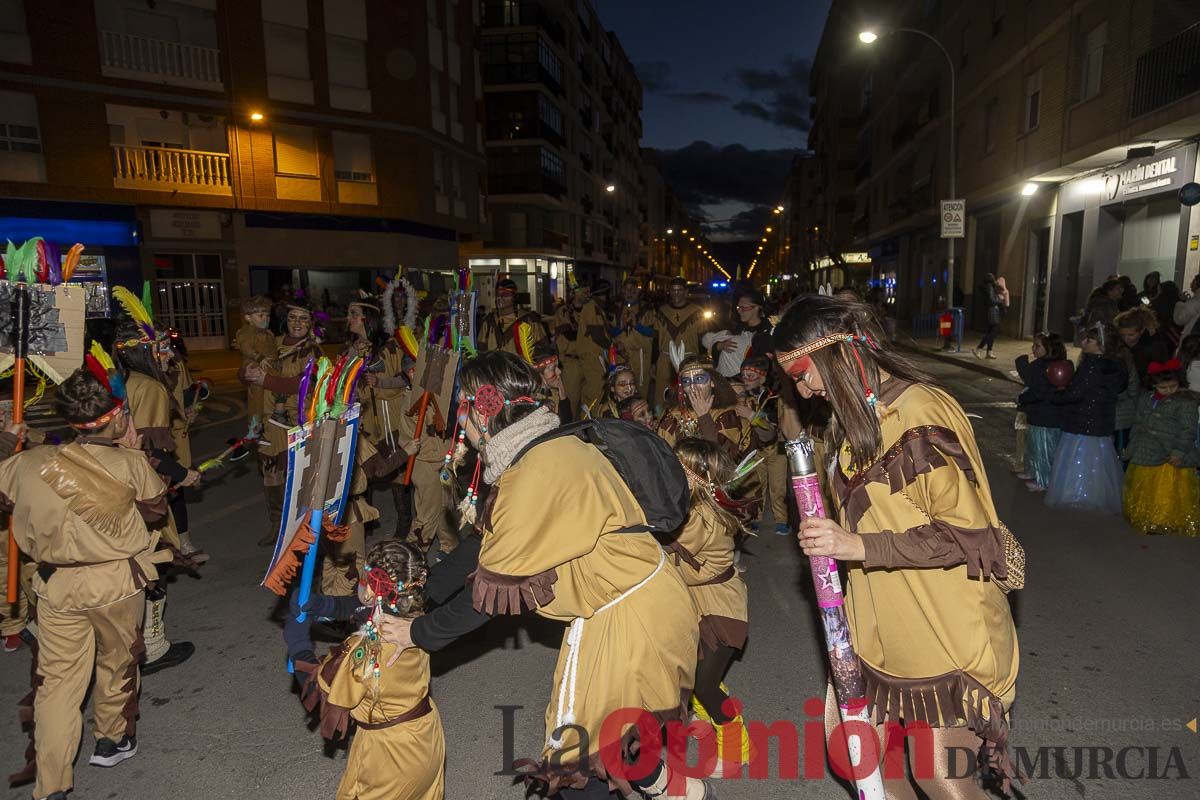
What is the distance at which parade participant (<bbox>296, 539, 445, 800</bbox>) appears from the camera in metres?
2.57

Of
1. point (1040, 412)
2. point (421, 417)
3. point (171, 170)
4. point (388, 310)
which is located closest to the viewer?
point (421, 417)

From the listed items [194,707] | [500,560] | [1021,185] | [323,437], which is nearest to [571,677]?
[500,560]

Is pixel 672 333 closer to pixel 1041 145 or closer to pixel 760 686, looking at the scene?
pixel 760 686

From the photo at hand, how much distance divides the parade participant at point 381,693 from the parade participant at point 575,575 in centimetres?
50

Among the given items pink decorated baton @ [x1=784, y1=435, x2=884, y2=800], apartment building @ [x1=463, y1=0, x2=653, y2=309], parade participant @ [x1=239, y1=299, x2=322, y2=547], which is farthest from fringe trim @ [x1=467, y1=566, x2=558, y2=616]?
apartment building @ [x1=463, y1=0, x2=653, y2=309]

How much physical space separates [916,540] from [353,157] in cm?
2644

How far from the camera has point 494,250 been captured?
3991 centimetres

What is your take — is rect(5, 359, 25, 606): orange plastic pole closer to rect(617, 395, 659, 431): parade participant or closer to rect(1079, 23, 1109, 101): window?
rect(617, 395, 659, 431): parade participant

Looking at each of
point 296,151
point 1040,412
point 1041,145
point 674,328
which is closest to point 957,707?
point 1040,412

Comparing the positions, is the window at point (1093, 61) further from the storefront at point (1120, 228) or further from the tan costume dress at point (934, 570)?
the tan costume dress at point (934, 570)

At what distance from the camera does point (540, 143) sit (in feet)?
135

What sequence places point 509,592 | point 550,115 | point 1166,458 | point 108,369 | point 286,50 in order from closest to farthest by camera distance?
point 509,592 → point 108,369 → point 1166,458 → point 286,50 → point 550,115

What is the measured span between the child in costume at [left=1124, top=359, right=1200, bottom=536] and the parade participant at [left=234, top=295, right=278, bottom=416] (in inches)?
295

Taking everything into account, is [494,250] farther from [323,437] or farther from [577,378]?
[323,437]
